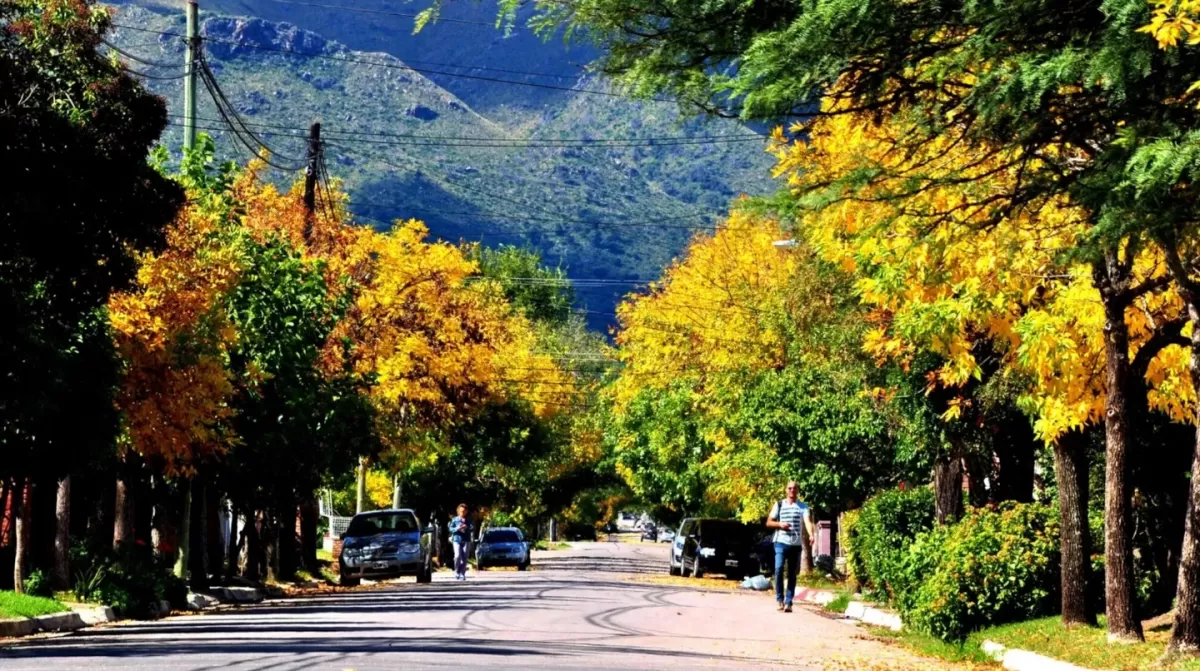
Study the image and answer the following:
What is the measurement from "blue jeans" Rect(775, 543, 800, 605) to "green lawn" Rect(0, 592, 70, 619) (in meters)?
10.9

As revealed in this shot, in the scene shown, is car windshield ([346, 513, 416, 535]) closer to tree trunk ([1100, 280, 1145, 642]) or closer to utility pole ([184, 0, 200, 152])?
utility pole ([184, 0, 200, 152])

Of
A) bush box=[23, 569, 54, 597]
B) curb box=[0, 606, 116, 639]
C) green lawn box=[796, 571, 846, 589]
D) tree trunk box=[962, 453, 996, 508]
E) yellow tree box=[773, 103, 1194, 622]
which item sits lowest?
curb box=[0, 606, 116, 639]

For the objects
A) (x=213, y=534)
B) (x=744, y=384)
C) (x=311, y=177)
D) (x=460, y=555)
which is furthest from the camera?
(x=460, y=555)

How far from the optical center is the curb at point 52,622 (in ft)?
70.7

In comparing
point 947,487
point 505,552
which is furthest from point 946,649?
point 505,552

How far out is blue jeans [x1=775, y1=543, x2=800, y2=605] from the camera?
29.2 m

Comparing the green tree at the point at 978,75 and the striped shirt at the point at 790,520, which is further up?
the green tree at the point at 978,75

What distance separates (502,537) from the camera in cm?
6312

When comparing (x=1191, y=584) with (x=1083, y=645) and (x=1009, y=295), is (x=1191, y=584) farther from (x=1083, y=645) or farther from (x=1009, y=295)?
(x=1009, y=295)

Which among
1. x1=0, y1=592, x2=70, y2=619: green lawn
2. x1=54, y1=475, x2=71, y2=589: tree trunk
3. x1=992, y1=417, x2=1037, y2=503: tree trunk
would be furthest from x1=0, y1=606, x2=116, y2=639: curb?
x1=992, y1=417, x2=1037, y2=503: tree trunk

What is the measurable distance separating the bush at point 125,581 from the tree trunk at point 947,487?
38.3 ft

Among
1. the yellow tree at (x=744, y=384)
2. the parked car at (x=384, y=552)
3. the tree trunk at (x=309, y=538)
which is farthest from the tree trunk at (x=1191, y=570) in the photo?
the tree trunk at (x=309, y=538)

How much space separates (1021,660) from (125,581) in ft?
47.2

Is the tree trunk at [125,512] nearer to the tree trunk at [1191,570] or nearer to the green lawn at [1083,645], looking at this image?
the green lawn at [1083,645]
